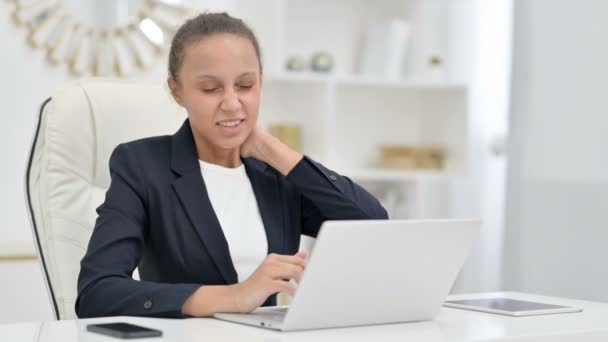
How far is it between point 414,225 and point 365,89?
9.22 feet

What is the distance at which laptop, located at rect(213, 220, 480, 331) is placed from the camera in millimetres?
1121

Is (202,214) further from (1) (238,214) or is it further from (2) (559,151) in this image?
(2) (559,151)

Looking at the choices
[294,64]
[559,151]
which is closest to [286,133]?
[294,64]

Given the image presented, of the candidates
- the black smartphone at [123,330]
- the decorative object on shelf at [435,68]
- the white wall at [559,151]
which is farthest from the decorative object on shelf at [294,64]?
the black smartphone at [123,330]

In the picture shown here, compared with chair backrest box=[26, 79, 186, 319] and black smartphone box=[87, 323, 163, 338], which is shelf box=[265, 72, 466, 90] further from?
black smartphone box=[87, 323, 163, 338]

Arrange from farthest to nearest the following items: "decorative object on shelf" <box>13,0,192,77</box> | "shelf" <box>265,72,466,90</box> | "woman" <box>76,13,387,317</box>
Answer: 1. "shelf" <box>265,72,466,90</box>
2. "decorative object on shelf" <box>13,0,192,77</box>
3. "woman" <box>76,13,387,317</box>

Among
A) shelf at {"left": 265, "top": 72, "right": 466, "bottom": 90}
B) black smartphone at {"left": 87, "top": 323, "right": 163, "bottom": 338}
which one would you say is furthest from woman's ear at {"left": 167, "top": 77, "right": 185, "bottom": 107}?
shelf at {"left": 265, "top": 72, "right": 466, "bottom": 90}

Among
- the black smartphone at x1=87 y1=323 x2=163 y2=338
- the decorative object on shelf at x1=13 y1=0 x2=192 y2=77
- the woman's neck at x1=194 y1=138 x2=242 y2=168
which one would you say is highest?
the decorative object on shelf at x1=13 y1=0 x2=192 y2=77

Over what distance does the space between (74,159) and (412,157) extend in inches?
89.9

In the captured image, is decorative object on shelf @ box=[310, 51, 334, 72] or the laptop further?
decorative object on shelf @ box=[310, 51, 334, 72]

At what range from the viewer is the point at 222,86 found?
63.8 inches

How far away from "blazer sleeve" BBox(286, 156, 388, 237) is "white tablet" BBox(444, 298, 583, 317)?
356mm

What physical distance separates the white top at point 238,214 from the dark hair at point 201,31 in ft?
0.67

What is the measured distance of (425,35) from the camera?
3.90 metres
